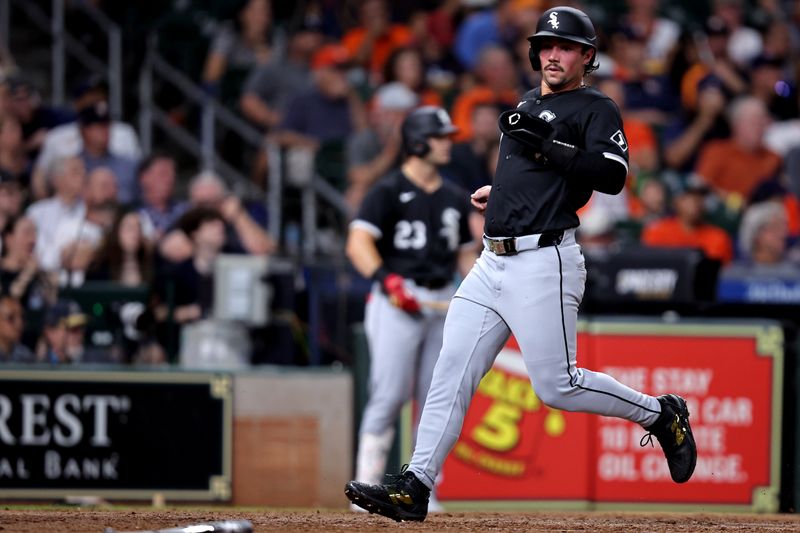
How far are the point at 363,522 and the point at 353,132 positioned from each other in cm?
688

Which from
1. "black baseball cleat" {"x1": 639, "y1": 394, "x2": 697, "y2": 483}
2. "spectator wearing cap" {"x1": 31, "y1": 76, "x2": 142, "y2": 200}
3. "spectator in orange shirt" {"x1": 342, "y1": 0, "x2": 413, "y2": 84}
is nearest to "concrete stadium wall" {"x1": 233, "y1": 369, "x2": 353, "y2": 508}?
"spectator wearing cap" {"x1": 31, "y1": 76, "x2": 142, "y2": 200}

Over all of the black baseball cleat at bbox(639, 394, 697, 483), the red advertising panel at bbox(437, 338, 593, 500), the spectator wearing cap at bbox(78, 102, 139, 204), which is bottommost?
the red advertising panel at bbox(437, 338, 593, 500)

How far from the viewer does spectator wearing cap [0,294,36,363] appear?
9375mm

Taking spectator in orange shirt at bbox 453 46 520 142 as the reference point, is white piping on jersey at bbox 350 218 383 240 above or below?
below

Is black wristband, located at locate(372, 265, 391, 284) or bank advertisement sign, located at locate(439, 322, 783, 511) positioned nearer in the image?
black wristband, located at locate(372, 265, 391, 284)

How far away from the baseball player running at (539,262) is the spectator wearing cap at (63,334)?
159 inches

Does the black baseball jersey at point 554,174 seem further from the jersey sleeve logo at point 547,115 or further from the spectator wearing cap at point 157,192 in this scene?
the spectator wearing cap at point 157,192

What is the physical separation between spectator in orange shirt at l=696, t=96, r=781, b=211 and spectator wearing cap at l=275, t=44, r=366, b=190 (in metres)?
3.20

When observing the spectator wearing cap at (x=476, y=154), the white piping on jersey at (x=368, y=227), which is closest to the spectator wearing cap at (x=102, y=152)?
the spectator wearing cap at (x=476, y=154)

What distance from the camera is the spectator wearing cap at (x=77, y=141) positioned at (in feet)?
38.0

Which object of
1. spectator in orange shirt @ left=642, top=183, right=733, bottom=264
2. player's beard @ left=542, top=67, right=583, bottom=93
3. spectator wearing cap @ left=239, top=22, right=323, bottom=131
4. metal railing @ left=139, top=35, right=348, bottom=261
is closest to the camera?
player's beard @ left=542, top=67, right=583, bottom=93

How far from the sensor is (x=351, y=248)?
8312 mm

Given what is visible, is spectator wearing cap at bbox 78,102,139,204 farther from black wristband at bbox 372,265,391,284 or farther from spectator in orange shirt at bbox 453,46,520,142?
black wristband at bbox 372,265,391,284

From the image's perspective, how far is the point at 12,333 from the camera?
944 cm
